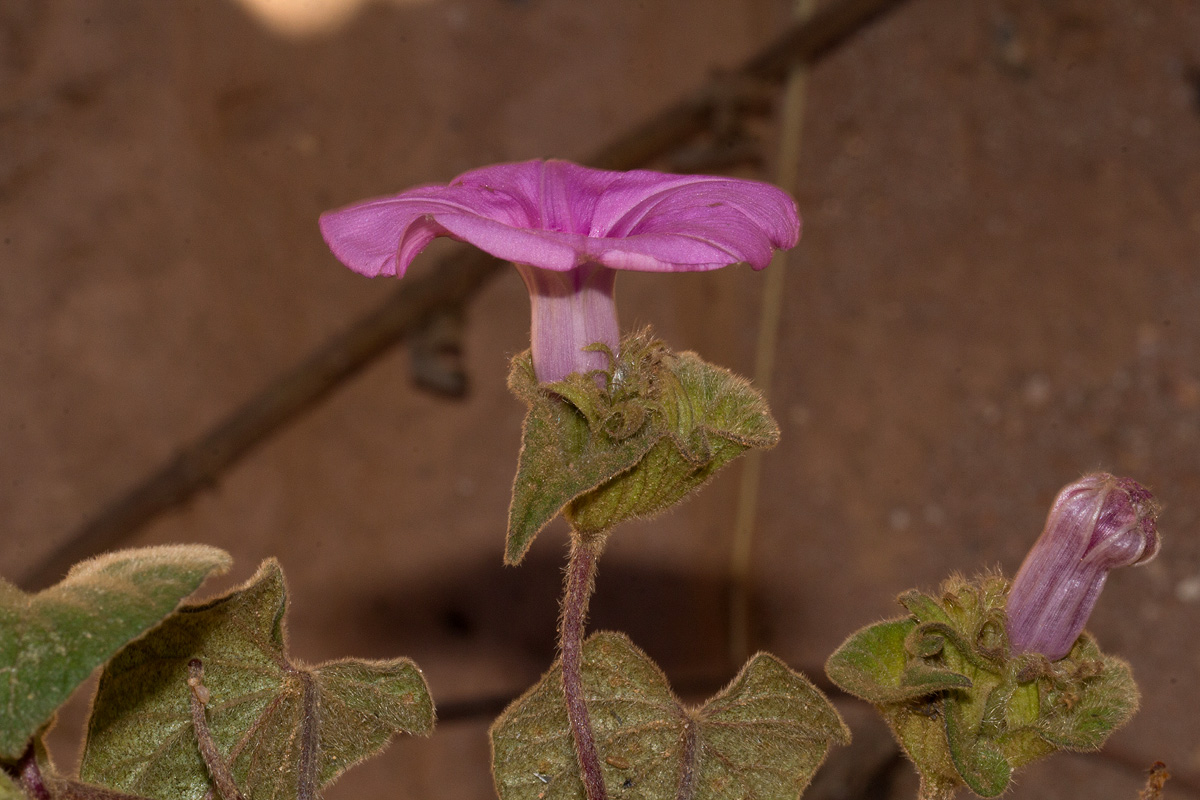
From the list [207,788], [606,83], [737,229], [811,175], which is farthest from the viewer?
[811,175]

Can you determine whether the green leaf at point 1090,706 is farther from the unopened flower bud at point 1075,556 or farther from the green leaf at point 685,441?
the green leaf at point 685,441

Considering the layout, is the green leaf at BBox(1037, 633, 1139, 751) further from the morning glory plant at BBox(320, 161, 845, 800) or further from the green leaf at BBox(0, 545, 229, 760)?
the green leaf at BBox(0, 545, 229, 760)

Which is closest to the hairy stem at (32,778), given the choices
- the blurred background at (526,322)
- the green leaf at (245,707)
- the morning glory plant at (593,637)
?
the morning glory plant at (593,637)

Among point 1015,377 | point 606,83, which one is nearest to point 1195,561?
point 1015,377

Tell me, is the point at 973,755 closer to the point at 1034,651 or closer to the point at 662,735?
the point at 1034,651

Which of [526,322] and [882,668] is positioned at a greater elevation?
[882,668]

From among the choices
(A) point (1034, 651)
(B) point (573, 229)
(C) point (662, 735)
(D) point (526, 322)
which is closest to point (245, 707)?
(C) point (662, 735)

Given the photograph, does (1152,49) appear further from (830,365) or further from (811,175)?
(830,365)
